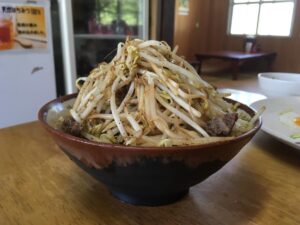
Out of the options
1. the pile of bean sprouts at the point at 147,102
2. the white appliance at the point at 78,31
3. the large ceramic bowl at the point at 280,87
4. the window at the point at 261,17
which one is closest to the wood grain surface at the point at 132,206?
the pile of bean sprouts at the point at 147,102

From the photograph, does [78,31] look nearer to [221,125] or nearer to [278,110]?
[278,110]

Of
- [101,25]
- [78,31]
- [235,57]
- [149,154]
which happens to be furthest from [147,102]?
[235,57]

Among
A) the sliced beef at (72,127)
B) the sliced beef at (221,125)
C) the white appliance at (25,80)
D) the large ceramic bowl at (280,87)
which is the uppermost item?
the sliced beef at (221,125)

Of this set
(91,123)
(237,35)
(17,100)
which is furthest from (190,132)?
(237,35)

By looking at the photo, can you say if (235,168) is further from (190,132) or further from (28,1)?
(28,1)

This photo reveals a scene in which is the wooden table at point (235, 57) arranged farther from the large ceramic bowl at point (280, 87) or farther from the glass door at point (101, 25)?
the large ceramic bowl at point (280, 87)
